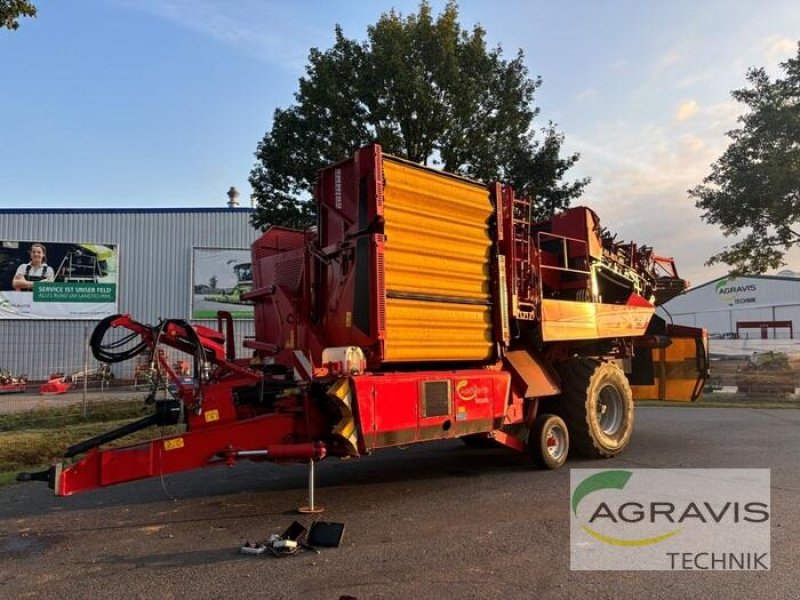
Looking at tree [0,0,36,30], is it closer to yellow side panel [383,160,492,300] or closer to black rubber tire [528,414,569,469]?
yellow side panel [383,160,492,300]

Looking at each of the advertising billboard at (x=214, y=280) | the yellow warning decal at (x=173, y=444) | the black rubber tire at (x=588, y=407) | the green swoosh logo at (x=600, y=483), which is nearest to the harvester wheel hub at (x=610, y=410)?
the black rubber tire at (x=588, y=407)

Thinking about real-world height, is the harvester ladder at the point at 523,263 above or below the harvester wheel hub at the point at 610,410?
above

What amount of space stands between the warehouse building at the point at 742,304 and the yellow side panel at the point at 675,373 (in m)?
33.5

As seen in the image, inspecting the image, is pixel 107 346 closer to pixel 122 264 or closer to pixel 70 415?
pixel 70 415

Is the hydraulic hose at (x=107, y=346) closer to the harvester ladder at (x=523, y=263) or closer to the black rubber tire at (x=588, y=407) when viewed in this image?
the harvester ladder at (x=523, y=263)

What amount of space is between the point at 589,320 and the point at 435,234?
3053 millimetres

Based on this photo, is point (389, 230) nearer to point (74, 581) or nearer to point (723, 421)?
point (74, 581)

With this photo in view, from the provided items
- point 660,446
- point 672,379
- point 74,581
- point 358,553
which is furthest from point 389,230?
point 672,379

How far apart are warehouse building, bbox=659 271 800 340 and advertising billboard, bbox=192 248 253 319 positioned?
95.9 ft

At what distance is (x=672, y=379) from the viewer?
37.4ft

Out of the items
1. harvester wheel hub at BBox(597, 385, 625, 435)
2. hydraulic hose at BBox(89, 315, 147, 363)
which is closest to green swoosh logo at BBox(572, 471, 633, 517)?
harvester wheel hub at BBox(597, 385, 625, 435)

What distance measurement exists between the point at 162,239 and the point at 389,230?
1093 inches

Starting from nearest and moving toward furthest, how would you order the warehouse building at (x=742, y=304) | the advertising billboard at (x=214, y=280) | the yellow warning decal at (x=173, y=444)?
the yellow warning decal at (x=173, y=444) → the advertising billboard at (x=214, y=280) → the warehouse building at (x=742, y=304)

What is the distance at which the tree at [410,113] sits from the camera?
510 inches
